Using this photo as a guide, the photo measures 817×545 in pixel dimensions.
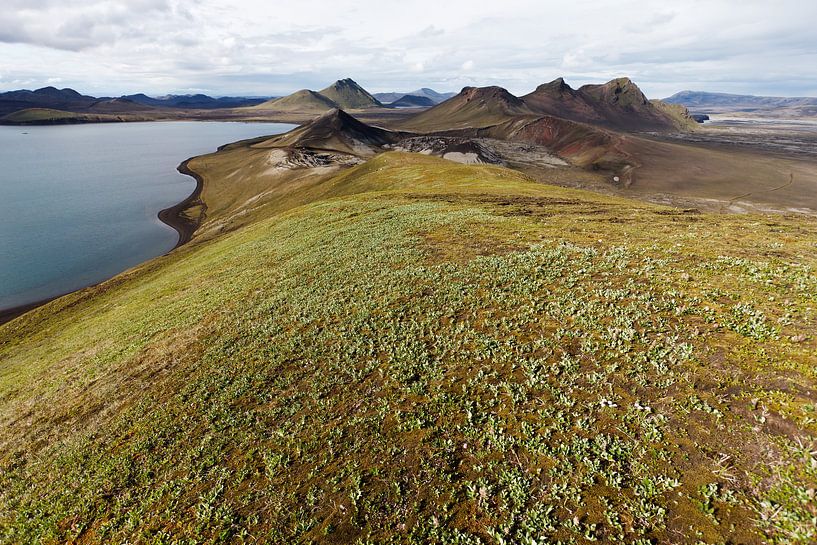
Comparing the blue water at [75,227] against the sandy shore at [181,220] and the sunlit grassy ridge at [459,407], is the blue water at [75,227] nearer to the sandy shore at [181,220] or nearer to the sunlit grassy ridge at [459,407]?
the sandy shore at [181,220]

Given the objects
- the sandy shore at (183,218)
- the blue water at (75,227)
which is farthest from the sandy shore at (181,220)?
the blue water at (75,227)

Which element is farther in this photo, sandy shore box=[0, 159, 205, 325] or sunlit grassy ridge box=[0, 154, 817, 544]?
sandy shore box=[0, 159, 205, 325]

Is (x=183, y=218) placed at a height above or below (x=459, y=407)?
below

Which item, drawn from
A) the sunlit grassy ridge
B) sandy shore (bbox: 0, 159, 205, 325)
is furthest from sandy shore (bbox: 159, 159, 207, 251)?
the sunlit grassy ridge

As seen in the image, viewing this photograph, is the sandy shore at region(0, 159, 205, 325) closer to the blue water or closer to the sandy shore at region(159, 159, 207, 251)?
the sandy shore at region(159, 159, 207, 251)

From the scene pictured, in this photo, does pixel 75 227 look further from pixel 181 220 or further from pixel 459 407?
pixel 459 407

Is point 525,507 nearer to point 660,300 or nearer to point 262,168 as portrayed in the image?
point 660,300

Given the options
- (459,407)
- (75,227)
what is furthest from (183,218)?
(459,407)

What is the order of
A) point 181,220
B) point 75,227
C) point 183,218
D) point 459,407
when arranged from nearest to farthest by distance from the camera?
point 459,407, point 75,227, point 181,220, point 183,218

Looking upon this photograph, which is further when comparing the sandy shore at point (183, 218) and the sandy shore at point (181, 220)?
the sandy shore at point (183, 218)
